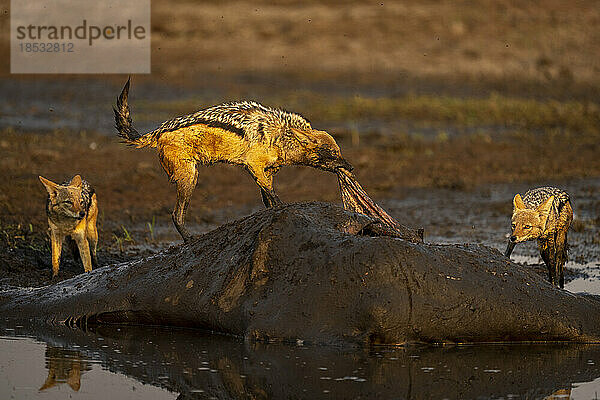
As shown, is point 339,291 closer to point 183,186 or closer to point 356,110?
point 183,186

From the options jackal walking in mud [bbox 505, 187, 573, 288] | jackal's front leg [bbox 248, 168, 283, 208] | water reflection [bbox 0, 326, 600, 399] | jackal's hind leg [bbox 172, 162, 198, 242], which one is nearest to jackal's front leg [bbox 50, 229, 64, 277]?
→ jackal's hind leg [bbox 172, 162, 198, 242]

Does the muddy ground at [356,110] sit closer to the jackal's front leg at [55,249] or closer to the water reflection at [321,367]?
the jackal's front leg at [55,249]

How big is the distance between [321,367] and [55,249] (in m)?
3.71

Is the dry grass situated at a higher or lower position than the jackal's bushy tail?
higher

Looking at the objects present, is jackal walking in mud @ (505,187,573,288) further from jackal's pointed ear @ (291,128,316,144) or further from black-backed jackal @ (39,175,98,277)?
black-backed jackal @ (39,175,98,277)

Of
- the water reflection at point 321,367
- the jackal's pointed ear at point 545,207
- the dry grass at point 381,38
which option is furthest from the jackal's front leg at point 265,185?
the dry grass at point 381,38

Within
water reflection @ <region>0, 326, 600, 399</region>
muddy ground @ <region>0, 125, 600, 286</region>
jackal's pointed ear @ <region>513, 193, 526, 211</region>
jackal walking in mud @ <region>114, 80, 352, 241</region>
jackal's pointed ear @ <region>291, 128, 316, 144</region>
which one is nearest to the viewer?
water reflection @ <region>0, 326, 600, 399</region>

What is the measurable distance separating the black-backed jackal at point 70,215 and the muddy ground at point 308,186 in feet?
0.76

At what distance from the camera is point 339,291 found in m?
6.61

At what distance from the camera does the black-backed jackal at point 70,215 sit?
Answer: 9086mm

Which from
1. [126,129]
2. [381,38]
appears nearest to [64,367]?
[126,129]

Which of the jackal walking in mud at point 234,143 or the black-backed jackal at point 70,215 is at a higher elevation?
the jackal walking in mud at point 234,143

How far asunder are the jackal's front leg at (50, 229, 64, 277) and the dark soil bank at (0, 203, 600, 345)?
73.3 inches

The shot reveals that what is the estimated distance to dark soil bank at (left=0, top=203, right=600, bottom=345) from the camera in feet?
21.7
